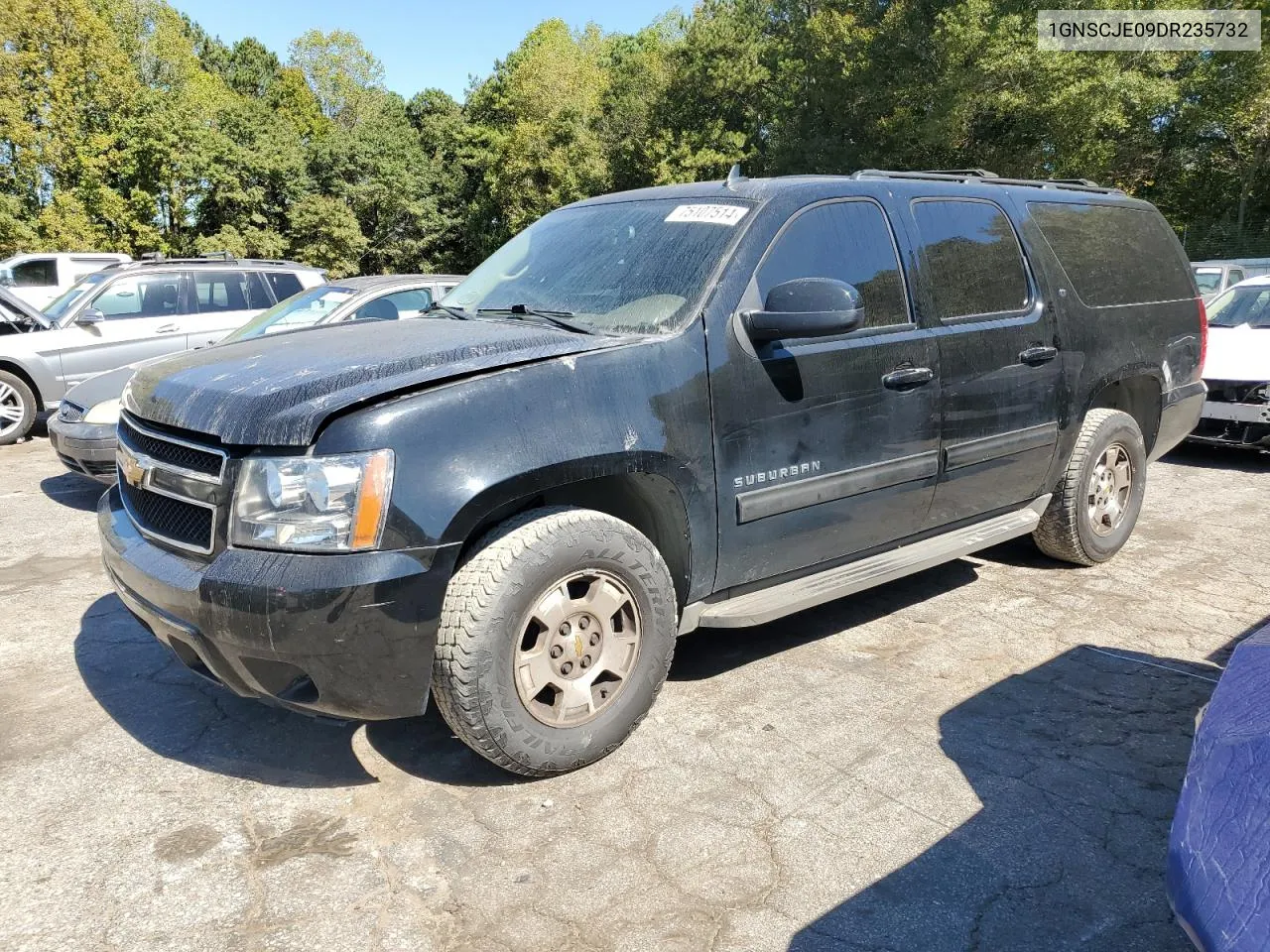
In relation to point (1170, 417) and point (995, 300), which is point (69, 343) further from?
point (1170, 417)

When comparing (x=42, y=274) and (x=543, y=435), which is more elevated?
(x=42, y=274)

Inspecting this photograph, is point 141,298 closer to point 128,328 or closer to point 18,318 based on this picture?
point 128,328

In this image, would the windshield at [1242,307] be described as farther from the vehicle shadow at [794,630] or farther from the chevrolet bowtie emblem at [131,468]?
the chevrolet bowtie emblem at [131,468]

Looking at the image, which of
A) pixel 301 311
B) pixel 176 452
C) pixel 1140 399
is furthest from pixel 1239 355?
pixel 176 452

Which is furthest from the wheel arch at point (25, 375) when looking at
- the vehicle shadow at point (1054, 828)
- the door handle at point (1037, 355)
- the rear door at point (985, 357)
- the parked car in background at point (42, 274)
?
the vehicle shadow at point (1054, 828)

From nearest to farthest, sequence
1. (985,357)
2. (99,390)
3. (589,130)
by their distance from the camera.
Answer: (985,357) → (99,390) → (589,130)

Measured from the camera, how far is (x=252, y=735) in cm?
337

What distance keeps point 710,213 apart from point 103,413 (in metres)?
5.04

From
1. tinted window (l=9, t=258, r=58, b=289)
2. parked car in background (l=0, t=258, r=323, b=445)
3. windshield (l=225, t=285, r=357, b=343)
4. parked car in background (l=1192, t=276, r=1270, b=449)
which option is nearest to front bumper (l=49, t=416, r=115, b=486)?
windshield (l=225, t=285, r=357, b=343)

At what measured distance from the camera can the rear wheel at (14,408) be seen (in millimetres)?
9344

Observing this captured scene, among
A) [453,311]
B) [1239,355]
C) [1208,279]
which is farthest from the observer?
[1208,279]

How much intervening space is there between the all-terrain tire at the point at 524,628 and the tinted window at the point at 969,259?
1.90 m

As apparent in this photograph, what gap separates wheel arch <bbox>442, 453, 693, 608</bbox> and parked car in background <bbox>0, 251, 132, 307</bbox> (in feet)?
52.0

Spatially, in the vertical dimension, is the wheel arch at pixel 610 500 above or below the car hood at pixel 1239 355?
above
